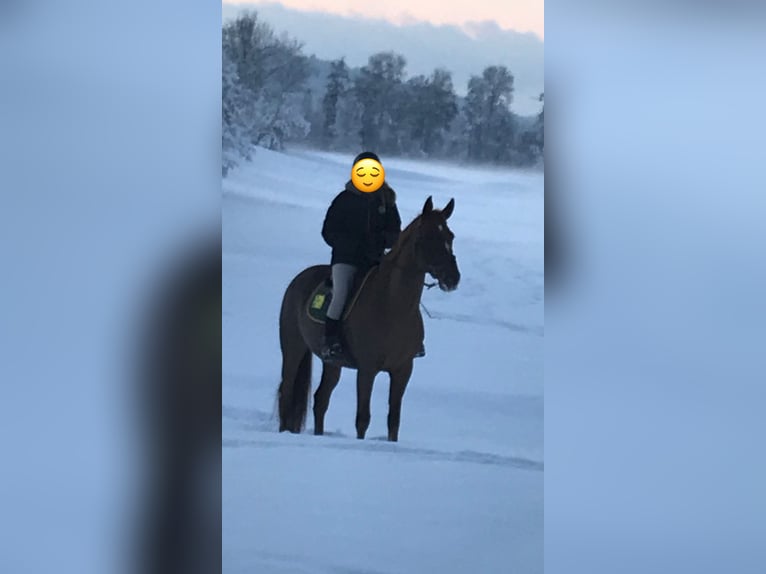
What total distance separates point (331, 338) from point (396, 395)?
0.29 m

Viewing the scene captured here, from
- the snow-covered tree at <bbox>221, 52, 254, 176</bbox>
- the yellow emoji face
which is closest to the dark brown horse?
the yellow emoji face

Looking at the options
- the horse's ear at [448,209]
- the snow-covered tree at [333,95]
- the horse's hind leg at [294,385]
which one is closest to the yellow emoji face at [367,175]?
the snow-covered tree at [333,95]

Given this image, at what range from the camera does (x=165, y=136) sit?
375 cm

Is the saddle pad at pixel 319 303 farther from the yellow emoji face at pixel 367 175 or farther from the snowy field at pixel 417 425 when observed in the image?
the yellow emoji face at pixel 367 175

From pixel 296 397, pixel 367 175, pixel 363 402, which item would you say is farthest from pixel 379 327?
pixel 367 175

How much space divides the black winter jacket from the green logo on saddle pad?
0.12m

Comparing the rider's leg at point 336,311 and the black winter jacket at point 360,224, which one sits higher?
the black winter jacket at point 360,224

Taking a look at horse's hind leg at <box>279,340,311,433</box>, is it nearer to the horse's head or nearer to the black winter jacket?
the black winter jacket

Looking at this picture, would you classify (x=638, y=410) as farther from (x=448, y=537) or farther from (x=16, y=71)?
(x=16, y=71)

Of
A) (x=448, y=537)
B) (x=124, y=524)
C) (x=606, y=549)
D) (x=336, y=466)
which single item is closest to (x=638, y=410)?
(x=606, y=549)

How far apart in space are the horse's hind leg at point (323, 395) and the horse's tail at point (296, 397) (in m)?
0.03

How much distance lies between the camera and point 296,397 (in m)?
3.79

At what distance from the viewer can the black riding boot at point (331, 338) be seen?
378 cm

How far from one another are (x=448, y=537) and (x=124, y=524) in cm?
109
